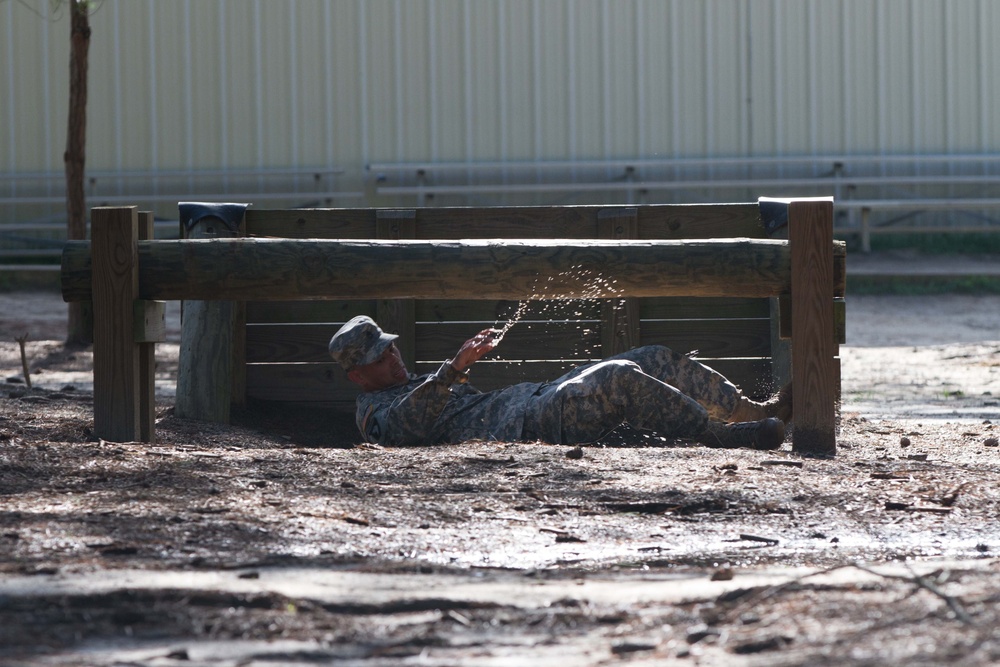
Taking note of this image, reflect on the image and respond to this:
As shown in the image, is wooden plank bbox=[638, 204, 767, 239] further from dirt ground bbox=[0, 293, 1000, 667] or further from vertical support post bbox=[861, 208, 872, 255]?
vertical support post bbox=[861, 208, 872, 255]

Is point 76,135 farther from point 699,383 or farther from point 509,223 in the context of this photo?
point 699,383

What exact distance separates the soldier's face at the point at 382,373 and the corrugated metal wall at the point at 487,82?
11.7 m

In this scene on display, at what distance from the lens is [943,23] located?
1723cm

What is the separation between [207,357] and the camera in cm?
692

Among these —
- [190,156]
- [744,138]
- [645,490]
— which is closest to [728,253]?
[645,490]

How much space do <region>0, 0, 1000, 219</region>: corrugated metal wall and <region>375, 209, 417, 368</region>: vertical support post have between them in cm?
1070

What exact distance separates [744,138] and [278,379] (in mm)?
11568

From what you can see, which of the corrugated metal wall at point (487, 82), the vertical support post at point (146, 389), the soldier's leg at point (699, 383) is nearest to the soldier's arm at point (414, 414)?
the soldier's leg at point (699, 383)

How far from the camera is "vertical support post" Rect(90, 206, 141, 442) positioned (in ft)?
17.5

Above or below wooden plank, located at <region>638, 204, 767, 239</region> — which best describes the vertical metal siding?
above

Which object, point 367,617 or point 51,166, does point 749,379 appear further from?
point 51,166

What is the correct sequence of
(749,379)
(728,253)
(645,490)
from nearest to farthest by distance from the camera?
(645,490), (728,253), (749,379)

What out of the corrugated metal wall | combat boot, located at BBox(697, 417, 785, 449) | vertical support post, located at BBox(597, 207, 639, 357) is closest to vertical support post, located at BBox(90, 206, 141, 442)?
combat boot, located at BBox(697, 417, 785, 449)

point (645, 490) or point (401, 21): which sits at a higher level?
point (401, 21)
